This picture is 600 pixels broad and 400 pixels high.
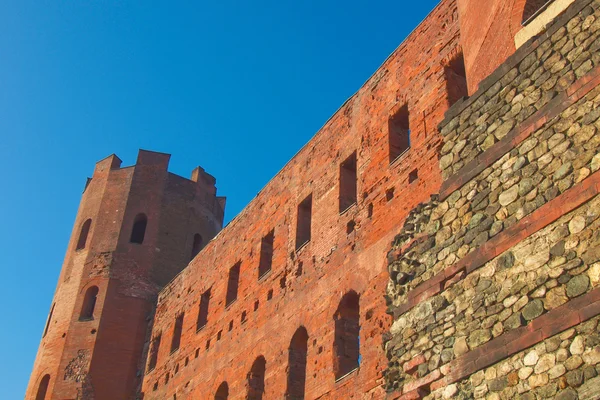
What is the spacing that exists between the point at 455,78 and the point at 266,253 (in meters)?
6.12

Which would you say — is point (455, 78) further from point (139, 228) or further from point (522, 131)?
point (139, 228)

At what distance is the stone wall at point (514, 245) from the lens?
19.6 feet

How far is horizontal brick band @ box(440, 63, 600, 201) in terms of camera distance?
658 centimetres

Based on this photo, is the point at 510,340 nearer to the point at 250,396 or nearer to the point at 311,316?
the point at 311,316

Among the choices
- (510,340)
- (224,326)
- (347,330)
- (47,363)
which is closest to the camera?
(510,340)

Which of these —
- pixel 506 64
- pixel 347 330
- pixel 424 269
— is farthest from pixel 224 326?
pixel 506 64

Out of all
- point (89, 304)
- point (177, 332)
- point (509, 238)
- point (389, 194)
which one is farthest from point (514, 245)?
point (89, 304)

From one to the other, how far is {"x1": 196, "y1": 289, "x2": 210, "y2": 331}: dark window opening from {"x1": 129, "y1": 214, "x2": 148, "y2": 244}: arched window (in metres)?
5.06

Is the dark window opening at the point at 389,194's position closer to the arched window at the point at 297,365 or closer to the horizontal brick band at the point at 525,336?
the arched window at the point at 297,365

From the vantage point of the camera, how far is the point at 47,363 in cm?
2056

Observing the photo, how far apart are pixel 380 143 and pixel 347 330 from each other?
3330mm

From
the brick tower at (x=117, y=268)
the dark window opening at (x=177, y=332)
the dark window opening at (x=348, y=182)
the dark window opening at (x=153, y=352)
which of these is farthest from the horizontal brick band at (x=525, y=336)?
the brick tower at (x=117, y=268)

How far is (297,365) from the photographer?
44.2 ft

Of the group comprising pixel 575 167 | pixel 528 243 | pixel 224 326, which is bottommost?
pixel 528 243
